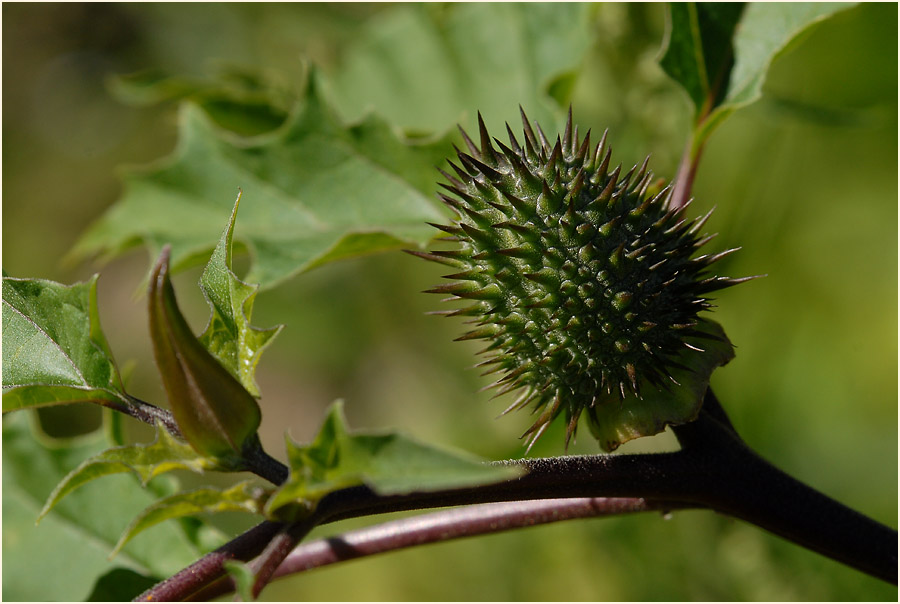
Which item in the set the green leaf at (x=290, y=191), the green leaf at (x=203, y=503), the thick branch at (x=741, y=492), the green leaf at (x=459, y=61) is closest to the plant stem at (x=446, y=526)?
the thick branch at (x=741, y=492)

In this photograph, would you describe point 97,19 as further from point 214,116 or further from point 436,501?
point 436,501

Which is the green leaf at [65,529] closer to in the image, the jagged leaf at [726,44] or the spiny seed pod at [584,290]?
the spiny seed pod at [584,290]

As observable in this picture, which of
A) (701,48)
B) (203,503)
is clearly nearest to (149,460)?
(203,503)

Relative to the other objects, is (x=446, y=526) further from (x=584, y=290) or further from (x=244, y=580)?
(x=244, y=580)

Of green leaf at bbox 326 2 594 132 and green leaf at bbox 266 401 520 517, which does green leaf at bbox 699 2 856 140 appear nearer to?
green leaf at bbox 326 2 594 132

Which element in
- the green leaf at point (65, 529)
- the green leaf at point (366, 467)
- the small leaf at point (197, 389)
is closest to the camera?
the green leaf at point (366, 467)

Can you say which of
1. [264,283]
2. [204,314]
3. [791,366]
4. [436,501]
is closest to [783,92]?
[791,366]
